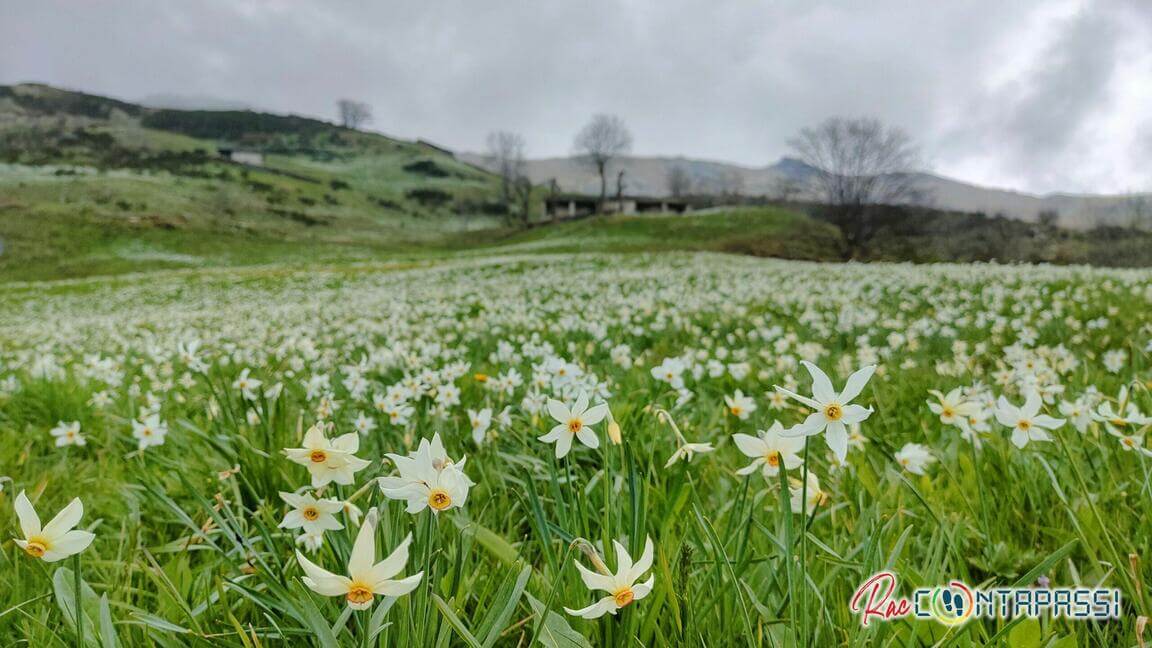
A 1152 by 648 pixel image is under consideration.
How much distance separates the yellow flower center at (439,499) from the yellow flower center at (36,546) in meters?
0.61

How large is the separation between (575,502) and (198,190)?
97795 millimetres

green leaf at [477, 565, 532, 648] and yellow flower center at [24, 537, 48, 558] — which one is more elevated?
yellow flower center at [24, 537, 48, 558]

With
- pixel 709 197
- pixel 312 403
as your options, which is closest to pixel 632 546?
pixel 312 403

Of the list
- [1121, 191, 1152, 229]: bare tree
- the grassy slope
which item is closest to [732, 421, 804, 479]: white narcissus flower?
the grassy slope

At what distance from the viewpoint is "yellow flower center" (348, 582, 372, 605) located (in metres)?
0.83

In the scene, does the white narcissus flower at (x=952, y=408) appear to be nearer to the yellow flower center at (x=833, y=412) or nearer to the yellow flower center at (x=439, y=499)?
the yellow flower center at (x=833, y=412)

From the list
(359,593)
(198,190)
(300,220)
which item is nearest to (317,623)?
(359,593)

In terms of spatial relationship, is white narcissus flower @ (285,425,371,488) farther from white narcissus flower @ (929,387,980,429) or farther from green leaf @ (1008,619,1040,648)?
white narcissus flower @ (929,387,980,429)

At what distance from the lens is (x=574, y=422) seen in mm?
1273

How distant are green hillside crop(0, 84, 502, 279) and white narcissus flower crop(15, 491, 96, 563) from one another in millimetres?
56006

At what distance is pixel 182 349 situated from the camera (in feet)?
7.63

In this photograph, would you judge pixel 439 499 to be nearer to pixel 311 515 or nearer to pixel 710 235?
pixel 311 515

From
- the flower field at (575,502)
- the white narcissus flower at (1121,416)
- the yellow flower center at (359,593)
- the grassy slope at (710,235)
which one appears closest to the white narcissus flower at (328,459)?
the flower field at (575,502)

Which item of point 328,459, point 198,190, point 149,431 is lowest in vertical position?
point 149,431
